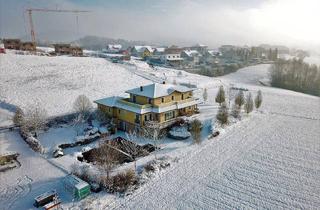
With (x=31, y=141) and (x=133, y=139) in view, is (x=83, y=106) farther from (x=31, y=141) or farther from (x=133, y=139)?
(x=133, y=139)

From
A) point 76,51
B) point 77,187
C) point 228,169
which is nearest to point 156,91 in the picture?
point 228,169

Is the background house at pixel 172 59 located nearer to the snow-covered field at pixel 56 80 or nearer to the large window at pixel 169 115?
the snow-covered field at pixel 56 80

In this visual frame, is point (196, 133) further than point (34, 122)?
No

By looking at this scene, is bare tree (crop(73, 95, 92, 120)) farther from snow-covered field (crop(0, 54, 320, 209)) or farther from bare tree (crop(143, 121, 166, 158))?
bare tree (crop(143, 121, 166, 158))

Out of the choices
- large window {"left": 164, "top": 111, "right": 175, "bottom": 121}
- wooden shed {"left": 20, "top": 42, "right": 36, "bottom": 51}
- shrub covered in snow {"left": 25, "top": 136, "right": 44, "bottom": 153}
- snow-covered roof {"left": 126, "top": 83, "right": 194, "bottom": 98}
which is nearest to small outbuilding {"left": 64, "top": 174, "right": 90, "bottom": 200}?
shrub covered in snow {"left": 25, "top": 136, "right": 44, "bottom": 153}

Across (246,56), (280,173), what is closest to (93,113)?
(280,173)

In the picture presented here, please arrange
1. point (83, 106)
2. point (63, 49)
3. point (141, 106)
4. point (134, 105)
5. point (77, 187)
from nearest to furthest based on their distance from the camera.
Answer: point (77, 187)
point (141, 106)
point (134, 105)
point (83, 106)
point (63, 49)
